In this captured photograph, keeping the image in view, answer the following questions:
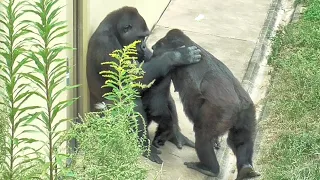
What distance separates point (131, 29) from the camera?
5.14 meters

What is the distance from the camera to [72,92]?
5.12m

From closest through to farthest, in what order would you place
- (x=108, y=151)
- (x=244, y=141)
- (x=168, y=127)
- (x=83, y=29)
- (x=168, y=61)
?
(x=108, y=151) < (x=244, y=141) < (x=168, y=61) < (x=83, y=29) < (x=168, y=127)

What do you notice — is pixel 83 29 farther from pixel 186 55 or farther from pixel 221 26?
pixel 221 26

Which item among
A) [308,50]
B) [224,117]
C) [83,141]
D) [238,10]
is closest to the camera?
[83,141]

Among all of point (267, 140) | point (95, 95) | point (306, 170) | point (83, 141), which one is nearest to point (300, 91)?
point (267, 140)

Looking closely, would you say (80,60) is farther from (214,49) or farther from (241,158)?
(214,49)

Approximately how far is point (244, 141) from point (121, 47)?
112 cm

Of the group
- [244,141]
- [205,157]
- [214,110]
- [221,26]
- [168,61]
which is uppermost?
[168,61]

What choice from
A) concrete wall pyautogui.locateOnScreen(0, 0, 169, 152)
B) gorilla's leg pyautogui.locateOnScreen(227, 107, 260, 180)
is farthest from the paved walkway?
concrete wall pyautogui.locateOnScreen(0, 0, 169, 152)

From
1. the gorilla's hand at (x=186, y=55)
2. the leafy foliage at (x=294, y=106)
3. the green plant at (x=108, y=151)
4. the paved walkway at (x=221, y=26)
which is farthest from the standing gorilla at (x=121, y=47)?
the green plant at (x=108, y=151)

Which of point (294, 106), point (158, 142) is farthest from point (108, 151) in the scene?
point (294, 106)

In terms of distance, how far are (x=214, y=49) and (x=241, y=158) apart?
2.33 m

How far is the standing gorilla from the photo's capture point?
16.1ft

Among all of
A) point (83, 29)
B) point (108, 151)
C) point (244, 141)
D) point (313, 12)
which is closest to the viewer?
point (108, 151)
